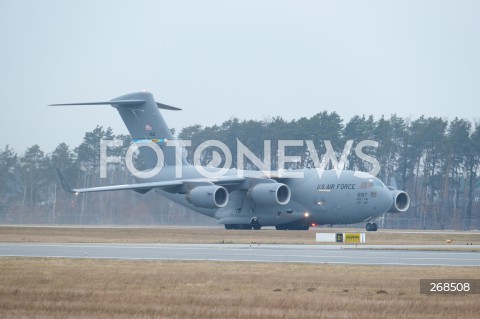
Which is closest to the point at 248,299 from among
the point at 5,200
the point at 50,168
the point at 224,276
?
the point at 224,276

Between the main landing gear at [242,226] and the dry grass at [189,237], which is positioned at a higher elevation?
the main landing gear at [242,226]

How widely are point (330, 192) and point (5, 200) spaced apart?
40.7 meters

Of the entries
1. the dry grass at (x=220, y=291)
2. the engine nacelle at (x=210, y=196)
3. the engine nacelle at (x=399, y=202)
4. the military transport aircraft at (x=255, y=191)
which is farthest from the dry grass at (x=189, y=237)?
the dry grass at (x=220, y=291)

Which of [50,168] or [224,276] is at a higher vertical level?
[50,168]

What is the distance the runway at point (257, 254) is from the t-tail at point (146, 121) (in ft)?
70.5

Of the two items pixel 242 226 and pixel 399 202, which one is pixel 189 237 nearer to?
pixel 242 226


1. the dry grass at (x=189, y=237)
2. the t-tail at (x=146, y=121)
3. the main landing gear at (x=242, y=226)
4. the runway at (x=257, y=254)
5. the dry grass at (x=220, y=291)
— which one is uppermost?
the t-tail at (x=146, y=121)

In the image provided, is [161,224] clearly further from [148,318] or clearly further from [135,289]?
[148,318]

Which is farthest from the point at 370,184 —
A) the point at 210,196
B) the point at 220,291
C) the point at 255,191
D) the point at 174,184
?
the point at 220,291

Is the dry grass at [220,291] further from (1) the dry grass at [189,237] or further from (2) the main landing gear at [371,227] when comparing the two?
(2) the main landing gear at [371,227]

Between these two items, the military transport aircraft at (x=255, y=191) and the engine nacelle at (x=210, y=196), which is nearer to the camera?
the military transport aircraft at (x=255, y=191)

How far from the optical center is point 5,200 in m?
84.7

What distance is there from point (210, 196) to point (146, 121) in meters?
7.77

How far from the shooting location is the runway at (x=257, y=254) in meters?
28.0
